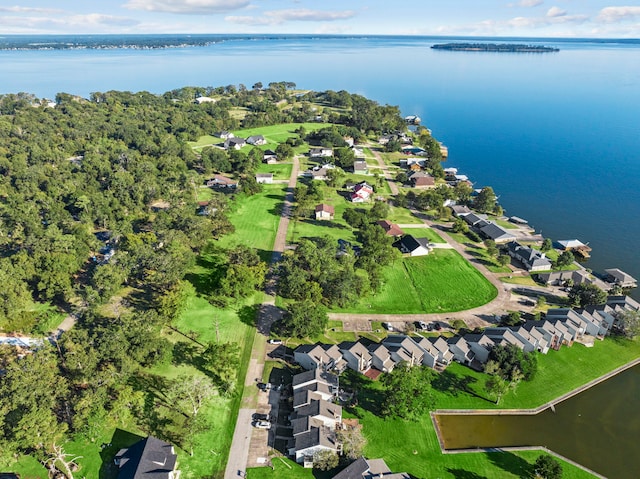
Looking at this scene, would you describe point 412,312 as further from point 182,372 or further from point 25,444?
point 25,444

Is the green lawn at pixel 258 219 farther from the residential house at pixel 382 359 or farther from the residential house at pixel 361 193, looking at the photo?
the residential house at pixel 382 359

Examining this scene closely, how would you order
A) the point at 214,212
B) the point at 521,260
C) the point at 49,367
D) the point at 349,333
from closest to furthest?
the point at 49,367, the point at 349,333, the point at 521,260, the point at 214,212

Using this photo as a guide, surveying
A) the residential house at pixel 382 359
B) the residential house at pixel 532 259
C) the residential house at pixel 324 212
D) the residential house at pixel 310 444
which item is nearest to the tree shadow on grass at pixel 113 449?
the residential house at pixel 310 444

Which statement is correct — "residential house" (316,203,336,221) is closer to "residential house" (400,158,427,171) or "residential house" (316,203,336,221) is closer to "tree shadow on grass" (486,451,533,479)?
"residential house" (400,158,427,171)

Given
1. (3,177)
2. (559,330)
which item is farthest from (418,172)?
(3,177)

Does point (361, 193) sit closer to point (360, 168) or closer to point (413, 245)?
point (360, 168)

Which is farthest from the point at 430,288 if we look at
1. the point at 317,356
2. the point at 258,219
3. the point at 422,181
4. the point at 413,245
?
the point at 422,181

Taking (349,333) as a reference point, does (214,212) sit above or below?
above
